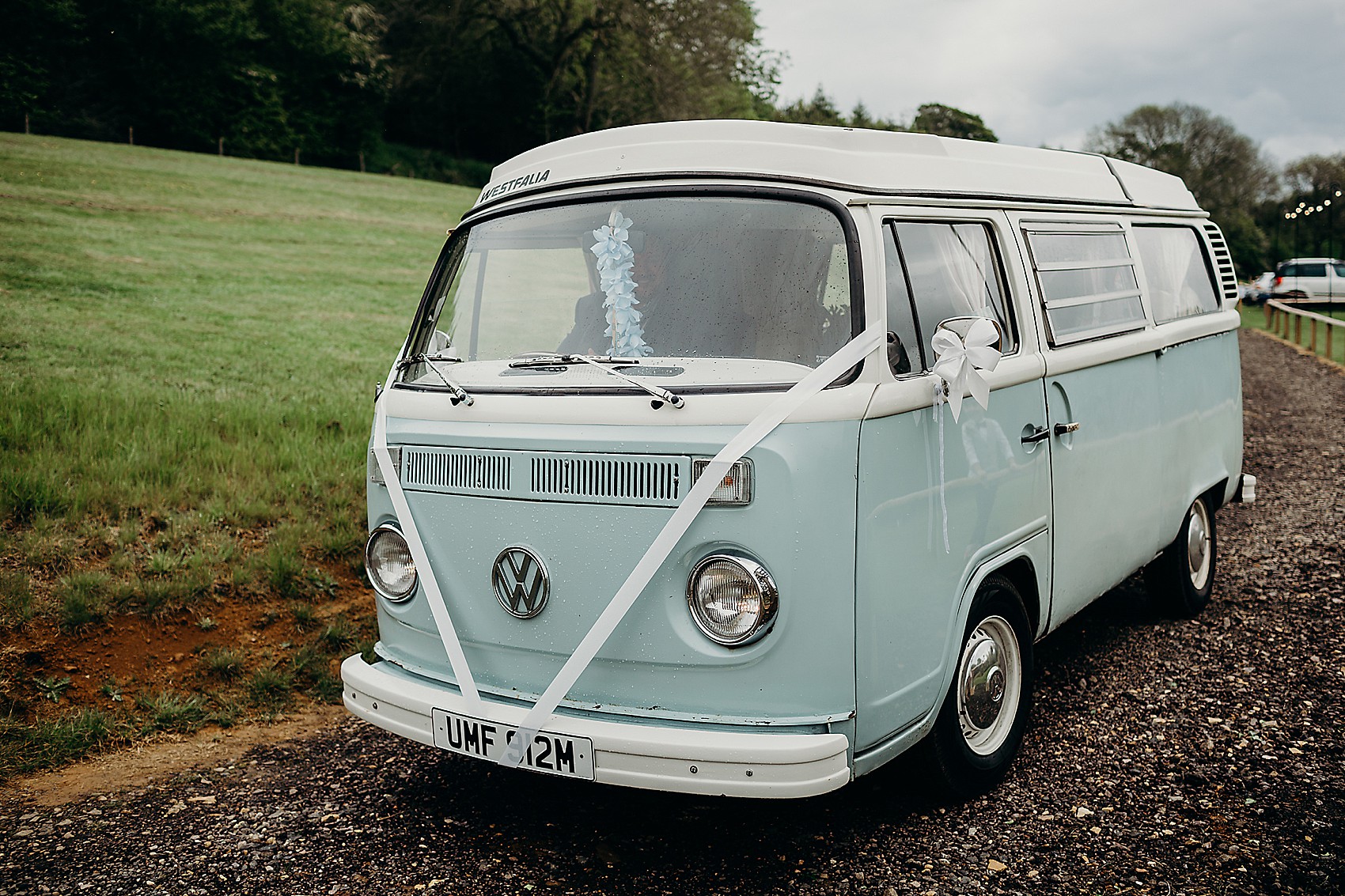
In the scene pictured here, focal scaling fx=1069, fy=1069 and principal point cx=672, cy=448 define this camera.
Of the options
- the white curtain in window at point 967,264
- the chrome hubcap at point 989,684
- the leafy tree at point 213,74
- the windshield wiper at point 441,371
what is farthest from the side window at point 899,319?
the leafy tree at point 213,74

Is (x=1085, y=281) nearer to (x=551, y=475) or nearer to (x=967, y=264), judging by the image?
(x=967, y=264)

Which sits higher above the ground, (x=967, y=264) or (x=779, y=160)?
(x=779, y=160)

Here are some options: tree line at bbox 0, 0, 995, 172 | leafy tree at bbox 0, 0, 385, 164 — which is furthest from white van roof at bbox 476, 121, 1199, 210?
tree line at bbox 0, 0, 995, 172

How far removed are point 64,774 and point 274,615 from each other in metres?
1.44

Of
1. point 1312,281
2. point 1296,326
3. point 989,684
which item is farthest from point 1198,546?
point 1312,281

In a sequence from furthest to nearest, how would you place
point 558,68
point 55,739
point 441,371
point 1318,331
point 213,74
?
point 558,68 < point 213,74 < point 1318,331 < point 55,739 < point 441,371

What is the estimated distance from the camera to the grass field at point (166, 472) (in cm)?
518

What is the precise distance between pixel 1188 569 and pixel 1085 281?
2029 mm

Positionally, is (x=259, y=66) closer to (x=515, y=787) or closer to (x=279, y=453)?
(x=279, y=453)

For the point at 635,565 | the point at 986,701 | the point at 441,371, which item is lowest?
the point at 986,701

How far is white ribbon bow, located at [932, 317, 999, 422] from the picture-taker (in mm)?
3439

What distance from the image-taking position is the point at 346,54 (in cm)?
4562

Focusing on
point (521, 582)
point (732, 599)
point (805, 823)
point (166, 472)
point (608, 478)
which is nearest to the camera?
point (732, 599)

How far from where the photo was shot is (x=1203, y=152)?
6644 centimetres
